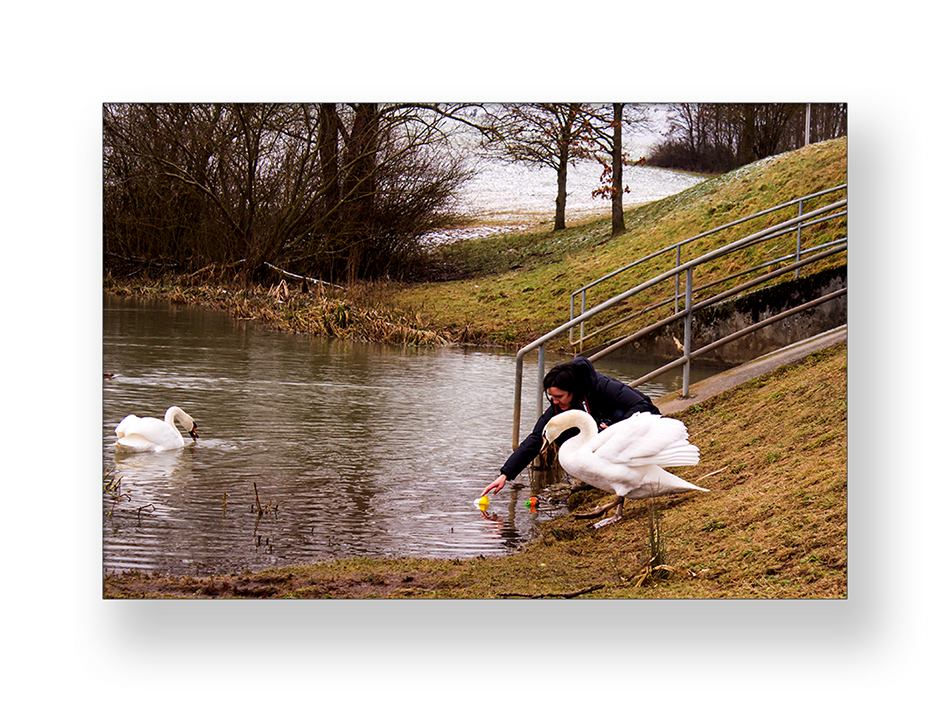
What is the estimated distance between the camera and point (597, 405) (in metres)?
4.33

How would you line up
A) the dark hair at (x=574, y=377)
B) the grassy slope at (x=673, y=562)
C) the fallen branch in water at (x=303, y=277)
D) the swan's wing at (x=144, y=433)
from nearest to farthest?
the grassy slope at (x=673, y=562) → the dark hair at (x=574, y=377) → the swan's wing at (x=144, y=433) → the fallen branch in water at (x=303, y=277)

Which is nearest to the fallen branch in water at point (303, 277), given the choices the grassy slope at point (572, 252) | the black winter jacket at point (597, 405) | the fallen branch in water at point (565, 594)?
the grassy slope at point (572, 252)

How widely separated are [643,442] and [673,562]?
0.52 meters

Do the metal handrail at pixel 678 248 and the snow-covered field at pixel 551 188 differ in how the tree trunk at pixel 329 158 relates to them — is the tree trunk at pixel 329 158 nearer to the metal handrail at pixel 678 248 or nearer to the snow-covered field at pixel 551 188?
the snow-covered field at pixel 551 188

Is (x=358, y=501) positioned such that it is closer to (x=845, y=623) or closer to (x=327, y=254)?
(x=327, y=254)

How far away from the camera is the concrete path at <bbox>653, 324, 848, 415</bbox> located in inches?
185

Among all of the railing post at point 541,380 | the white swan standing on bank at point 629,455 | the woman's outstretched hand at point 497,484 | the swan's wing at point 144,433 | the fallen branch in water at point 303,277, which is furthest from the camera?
the fallen branch in water at point 303,277

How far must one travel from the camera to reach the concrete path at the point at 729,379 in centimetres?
470

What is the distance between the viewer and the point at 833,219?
4516 mm

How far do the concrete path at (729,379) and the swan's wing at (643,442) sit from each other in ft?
1.93

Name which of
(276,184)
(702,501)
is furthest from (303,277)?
(702,501)

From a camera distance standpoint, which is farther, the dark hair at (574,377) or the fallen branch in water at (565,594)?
the dark hair at (574,377)

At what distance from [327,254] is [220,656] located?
2033 mm
